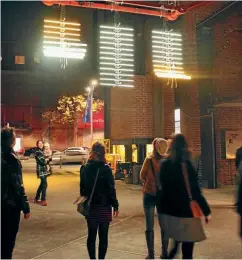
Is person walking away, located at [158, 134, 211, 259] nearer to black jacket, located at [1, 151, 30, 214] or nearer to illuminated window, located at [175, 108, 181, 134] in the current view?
black jacket, located at [1, 151, 30, 214]

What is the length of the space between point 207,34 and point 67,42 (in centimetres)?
708

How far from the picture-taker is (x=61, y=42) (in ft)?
24.1

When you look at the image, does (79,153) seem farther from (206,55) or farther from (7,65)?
(7,65)

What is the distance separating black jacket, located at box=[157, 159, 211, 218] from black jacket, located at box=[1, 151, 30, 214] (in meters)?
1.66

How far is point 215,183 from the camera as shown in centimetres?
1213

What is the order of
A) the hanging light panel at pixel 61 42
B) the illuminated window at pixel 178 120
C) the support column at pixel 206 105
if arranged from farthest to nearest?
1. the illuminated window at pixel 178 120
2. the support column at pixel 206 105
3. the hanging light panel at pixel 61 42

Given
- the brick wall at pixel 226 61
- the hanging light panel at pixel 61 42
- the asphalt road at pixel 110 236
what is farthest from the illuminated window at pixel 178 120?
the hanging light panel at pixel 61 42

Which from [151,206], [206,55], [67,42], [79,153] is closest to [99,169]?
[151,206]

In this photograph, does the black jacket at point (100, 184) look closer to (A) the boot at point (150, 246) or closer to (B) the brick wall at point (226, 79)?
(A) the boot at point (150, 246)

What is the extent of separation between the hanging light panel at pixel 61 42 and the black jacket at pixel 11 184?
3892 millimetres

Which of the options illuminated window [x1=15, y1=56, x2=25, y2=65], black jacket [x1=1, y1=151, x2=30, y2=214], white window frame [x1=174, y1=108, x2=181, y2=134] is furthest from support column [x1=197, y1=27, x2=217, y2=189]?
illuminated window [x1=15, y1=56, x2=25, y2=65]

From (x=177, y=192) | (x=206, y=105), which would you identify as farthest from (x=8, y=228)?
(x=206, y=105)

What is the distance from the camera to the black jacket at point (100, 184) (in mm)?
4254

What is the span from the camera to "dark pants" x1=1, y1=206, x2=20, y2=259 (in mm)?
3752
